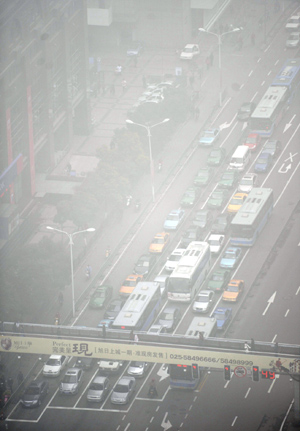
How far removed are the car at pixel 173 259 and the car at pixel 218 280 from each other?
442 cm

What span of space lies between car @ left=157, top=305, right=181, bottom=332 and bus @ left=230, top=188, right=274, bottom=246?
14894 millimetres

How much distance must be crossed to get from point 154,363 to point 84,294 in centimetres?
1468

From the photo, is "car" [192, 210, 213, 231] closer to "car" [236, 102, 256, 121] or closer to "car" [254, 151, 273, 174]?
"car" [254, 151, 273, 174]

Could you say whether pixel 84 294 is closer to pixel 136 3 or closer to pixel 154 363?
pixel 154 363

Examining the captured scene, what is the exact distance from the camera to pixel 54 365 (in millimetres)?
132750

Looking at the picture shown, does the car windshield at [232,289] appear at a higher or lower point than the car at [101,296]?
higher

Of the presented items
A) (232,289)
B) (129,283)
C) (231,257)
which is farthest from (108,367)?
(231,257)

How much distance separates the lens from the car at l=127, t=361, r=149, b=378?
5167 inches

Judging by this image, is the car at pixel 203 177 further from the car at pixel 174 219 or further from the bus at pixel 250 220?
the bus at pixel 250 220

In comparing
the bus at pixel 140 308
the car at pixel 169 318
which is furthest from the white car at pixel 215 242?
the car at pixel 169 318

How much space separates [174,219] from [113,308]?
20.7 meters

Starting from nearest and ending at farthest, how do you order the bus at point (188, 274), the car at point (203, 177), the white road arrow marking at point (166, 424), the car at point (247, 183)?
the white road arrow marking at point (166, 424) < the bus at point (188, 274) < the car at point (247, 183) < the car at point (203, 177)

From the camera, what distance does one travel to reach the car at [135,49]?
196250 mm

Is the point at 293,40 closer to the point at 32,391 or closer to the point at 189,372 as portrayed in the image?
the point at 189,372
